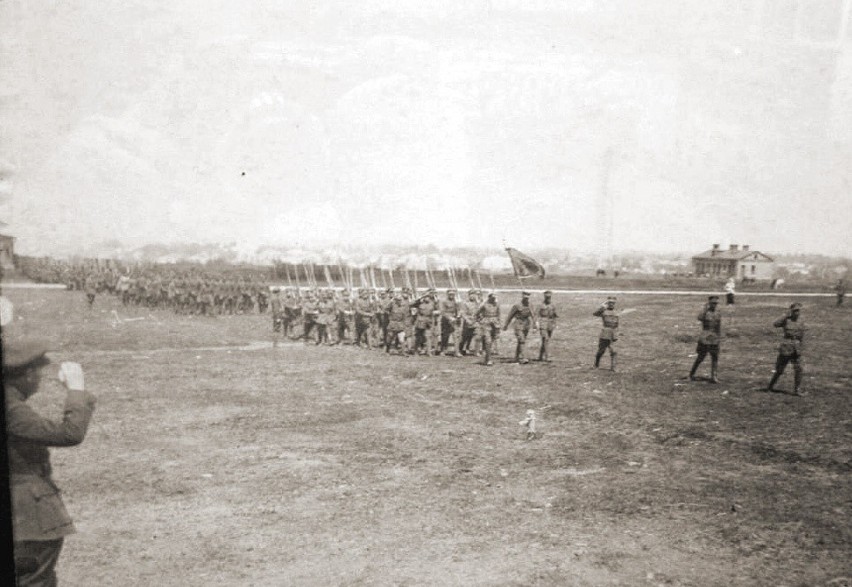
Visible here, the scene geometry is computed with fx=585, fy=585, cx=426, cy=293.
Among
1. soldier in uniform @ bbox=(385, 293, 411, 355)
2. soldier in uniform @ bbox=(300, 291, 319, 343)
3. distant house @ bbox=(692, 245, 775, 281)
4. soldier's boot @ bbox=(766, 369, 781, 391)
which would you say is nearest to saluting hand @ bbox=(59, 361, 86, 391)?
soldier's boot @ bbox=(766, 369, 781, 391)

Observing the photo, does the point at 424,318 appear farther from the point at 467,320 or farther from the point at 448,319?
the point at 467,320

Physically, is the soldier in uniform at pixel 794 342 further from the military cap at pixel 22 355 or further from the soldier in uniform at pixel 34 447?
the military cap at pixel 22 355

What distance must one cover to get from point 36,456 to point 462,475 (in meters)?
5.13

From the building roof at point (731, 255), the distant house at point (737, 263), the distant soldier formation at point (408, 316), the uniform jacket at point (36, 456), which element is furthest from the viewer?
the distant house at point (737, 263)

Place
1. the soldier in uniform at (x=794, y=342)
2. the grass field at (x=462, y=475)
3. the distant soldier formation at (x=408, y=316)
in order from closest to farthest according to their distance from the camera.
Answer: the grass field at (x=462, y=475) < the soldier in uniform at (x=794, y=342) < the distant soldier formation at (x=408, y=316)

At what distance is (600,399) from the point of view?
36.5 ft

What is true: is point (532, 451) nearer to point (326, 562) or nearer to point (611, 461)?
point (611, 461)

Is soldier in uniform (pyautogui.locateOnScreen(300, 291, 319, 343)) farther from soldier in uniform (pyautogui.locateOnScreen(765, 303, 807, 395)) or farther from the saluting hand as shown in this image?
the saluting hand

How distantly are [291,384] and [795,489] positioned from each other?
9.30 m

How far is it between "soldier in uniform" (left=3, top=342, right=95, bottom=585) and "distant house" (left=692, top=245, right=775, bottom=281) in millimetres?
20074

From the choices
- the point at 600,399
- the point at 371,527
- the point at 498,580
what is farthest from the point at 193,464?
the point at 600,399

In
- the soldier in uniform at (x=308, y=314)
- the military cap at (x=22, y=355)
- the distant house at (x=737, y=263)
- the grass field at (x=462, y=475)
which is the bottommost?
the grass field at (x=462, y=475)

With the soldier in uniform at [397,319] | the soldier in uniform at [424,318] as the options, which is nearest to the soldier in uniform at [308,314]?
the soldier in uniform at [397,319]

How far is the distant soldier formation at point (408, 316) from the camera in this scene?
11.8 metres
